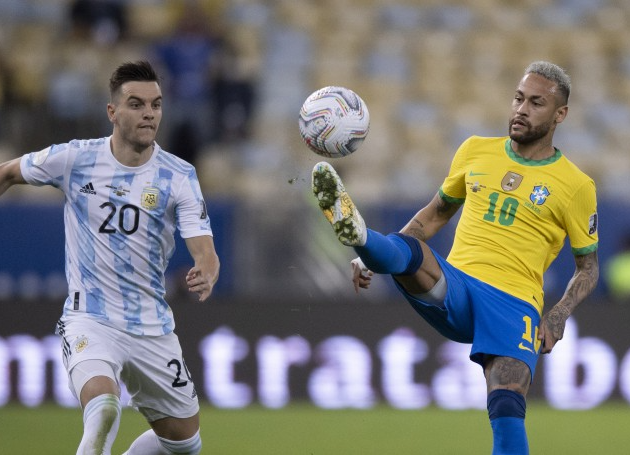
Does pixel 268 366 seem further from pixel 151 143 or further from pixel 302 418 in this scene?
pixel 151 143

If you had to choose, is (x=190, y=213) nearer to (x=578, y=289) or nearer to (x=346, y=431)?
(x=578, y=289)

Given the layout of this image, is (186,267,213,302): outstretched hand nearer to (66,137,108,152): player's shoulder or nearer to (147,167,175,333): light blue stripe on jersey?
(147,167,175,333): light blue stripe on jersey

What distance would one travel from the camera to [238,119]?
47.9ft

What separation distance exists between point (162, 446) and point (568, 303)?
2323 mm

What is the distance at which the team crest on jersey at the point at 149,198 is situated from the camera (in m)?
6.54

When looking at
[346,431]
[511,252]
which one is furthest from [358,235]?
[346,431]

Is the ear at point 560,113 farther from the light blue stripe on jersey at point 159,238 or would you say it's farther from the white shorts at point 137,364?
the white shorts at point 137,364

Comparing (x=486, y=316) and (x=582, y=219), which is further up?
(x=582, y=219)

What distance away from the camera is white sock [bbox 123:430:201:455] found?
682 cm

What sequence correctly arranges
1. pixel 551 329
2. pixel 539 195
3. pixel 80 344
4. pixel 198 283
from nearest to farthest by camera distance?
pixel 198 283, pixel 80 344, pixel 551 329, pixel 539 195

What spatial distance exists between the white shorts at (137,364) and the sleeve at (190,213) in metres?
0.61

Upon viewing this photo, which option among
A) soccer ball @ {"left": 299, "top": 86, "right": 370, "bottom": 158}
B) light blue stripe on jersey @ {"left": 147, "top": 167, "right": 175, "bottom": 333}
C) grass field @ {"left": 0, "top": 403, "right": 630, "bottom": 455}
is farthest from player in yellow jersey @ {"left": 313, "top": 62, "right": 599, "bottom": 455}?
grass field @ {"left": 0, "top": 403, "right": 630, "bottom": 455}

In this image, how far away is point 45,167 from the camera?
6586 millimetres

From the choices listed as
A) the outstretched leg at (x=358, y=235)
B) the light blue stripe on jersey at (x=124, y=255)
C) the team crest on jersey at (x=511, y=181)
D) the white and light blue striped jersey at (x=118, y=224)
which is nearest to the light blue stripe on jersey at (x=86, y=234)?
the white and light blue striped jersey at (x=118, y=224)
